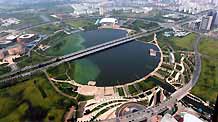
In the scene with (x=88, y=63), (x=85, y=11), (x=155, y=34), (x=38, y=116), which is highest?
(x=85, y=11)

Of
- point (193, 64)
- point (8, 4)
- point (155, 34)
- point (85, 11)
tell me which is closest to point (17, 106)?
point (193, 64)

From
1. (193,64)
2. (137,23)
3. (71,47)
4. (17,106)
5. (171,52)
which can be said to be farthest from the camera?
(137,23)

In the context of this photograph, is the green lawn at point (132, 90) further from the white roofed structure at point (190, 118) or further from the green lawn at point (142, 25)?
the green lawn at point (142, 25)

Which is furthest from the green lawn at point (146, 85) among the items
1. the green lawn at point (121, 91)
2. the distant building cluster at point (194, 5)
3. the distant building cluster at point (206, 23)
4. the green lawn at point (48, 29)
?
the distant building cluster at point (194, 5)

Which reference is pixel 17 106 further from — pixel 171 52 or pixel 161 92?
pixel 171 52

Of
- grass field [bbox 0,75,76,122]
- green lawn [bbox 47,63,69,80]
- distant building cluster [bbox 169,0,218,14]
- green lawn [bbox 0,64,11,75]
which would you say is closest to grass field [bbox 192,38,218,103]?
grass field [bbox 0,75,76,122]

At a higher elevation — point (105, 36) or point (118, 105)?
point (105, 36)

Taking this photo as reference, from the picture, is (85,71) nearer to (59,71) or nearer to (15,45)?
(59,71)

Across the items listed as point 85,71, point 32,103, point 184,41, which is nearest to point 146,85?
point 85,71
